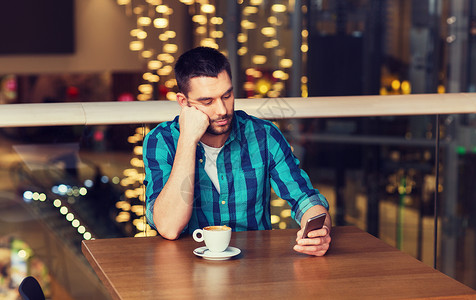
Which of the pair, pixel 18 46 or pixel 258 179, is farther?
pixel 18 46

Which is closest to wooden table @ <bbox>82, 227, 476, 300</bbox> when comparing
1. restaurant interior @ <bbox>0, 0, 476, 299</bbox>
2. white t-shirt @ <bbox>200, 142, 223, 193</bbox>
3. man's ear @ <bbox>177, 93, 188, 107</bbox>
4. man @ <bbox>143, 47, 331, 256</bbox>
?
man @ <bbox>143, 47, 331, 256</bbox>

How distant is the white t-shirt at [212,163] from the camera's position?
68.6 inches

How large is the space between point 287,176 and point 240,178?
0.43 feet

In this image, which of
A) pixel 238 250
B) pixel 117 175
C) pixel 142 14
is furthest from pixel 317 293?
pixel 142 14

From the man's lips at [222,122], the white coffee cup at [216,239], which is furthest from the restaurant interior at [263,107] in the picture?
the white coffee cup at [216,239]

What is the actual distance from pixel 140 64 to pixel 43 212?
6.55 m

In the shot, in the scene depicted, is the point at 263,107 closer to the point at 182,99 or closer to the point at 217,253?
the point at 182,99

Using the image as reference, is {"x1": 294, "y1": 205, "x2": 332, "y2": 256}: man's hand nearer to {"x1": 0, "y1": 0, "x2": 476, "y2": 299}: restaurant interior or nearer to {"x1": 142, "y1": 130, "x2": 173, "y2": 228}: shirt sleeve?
{"x1": 142, "y1": 130, "x2": 173, "y2": 228}: shirt sleeve

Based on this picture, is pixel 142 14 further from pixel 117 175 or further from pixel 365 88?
pixel 117 175

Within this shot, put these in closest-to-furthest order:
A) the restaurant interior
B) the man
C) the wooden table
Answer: the wooden table
the man
the restaurant interior

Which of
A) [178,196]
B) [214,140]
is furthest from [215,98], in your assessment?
[178,196]

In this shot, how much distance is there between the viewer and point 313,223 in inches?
56.5

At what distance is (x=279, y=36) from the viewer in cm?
722

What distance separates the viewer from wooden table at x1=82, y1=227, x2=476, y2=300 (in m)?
1.19
